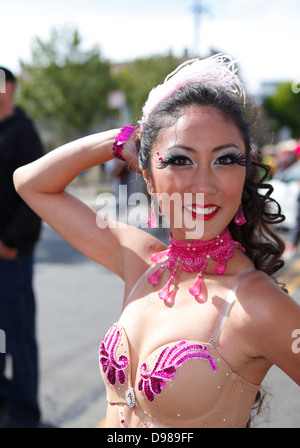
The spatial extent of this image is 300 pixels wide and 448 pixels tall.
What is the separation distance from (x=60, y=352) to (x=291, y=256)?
483 centimetres

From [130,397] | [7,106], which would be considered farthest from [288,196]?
[130,397]

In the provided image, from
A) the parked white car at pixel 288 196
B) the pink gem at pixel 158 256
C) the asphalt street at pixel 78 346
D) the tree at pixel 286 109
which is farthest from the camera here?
the tree at pixel 286 109

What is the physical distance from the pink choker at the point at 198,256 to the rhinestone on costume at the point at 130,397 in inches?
12.2

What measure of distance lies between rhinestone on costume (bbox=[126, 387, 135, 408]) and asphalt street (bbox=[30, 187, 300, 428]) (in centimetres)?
57

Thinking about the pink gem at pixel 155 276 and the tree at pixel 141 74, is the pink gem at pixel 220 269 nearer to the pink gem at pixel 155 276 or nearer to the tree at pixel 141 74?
the pink gem at pixel 155 276

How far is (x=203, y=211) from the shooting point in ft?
5.07

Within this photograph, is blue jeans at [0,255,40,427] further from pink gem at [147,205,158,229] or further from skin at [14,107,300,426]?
pink gem at [147,205,158,229]

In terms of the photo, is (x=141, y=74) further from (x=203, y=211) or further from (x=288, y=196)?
(x=203, y=211)

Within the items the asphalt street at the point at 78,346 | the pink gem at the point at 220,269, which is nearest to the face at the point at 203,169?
the pink gem at the point at 220,269

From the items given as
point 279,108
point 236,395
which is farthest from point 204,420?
point 279,108

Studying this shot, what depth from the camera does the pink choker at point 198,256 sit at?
5.41 ft

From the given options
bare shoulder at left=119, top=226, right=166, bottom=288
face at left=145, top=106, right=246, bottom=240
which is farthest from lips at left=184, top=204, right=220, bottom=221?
bare shoulder at left=119, top=226, right=166, bottom=288

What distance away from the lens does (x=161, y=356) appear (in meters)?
1.52

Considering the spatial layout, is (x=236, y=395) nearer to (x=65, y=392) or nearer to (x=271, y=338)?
(x=271, y=338)
